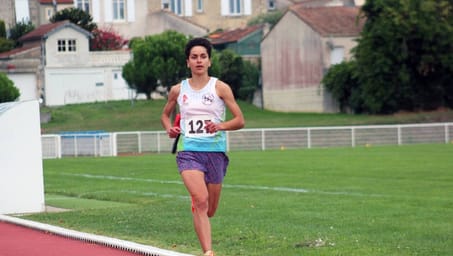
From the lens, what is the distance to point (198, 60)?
13.1 metres

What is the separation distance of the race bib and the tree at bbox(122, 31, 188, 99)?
71.5 meters

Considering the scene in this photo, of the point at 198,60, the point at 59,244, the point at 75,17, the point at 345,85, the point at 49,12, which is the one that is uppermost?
the point at 49,12

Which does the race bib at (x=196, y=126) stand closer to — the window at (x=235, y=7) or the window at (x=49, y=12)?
the window at (x=49, y=12)

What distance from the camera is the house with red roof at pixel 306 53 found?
283 feet

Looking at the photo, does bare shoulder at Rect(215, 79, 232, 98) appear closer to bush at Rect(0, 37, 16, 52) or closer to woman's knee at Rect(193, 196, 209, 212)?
woman's knee at Rect(193, 196, 209, 212)

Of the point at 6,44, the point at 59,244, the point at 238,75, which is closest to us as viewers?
the point at 59,244

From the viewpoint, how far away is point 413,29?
240 feet

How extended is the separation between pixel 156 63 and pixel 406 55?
1867 centimetres

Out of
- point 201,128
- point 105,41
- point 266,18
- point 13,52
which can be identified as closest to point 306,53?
point 13,52

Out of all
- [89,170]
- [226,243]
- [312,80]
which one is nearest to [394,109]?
[312,80]

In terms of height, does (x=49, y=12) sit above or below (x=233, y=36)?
above

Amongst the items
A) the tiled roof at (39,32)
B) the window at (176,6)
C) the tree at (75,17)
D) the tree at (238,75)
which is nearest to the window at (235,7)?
the window at (176,6)

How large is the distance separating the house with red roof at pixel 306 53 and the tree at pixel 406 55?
8.55 m

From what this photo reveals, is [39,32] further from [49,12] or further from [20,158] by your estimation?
[20,158]
